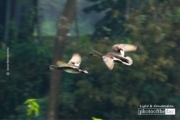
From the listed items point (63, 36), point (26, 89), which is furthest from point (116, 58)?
point (26, 89)

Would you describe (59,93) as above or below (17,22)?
below

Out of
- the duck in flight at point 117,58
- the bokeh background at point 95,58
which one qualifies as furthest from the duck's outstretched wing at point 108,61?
the bokeh background at point 95,58

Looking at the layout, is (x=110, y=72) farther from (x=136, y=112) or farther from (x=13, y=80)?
(x=13, y=80)

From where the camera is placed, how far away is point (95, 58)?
1178cm

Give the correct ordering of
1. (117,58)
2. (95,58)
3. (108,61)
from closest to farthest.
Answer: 1. (108,61)
2. (117,58)
3. (95,58)

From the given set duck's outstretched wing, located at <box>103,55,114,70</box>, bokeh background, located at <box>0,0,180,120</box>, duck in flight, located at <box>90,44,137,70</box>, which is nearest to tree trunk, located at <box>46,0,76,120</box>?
bokeh background, located at <box>0,0,180,120</box>

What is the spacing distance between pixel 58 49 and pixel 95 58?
579 millimetres

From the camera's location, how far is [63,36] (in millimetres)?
11766

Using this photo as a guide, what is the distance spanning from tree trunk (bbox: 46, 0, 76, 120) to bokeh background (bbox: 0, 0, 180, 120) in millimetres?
32

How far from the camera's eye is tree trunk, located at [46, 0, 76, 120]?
11.7 meters

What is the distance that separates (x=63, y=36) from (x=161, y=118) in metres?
2.09

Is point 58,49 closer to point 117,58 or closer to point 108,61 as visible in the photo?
point 117,58

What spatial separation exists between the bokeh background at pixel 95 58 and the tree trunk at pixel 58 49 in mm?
32

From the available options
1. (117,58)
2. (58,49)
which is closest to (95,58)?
(58,49)
